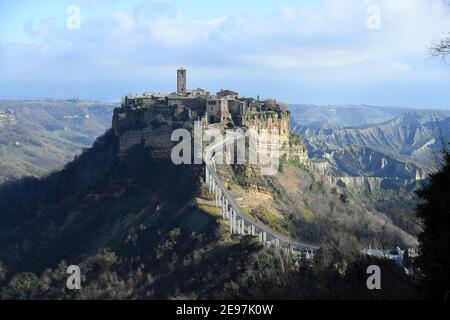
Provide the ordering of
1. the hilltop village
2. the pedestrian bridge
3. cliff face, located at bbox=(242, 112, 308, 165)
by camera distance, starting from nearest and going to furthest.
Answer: the pedestrian bridge, the hilltop village, cliff face, located at bbox=(242, 112, 308, 165)

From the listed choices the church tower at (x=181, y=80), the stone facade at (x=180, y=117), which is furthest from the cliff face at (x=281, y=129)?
the church tower at (x=181, y=80)

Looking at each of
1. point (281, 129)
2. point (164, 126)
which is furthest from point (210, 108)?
point (281, 129)

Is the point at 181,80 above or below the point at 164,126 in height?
above

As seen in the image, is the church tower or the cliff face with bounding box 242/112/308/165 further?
the church tower

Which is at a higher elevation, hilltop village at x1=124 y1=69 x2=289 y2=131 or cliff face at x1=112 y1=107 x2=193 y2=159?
hilltop village at x1=124 y1=69 x2=289 y2=131

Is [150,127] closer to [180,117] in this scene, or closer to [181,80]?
[180,117]

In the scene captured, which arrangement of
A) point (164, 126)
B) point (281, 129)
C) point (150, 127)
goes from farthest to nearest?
point (281, 129)
point (150, 127)
point (164, 126)

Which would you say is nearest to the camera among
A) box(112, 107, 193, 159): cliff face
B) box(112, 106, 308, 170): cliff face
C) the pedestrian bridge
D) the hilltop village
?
the pedestrian bridge

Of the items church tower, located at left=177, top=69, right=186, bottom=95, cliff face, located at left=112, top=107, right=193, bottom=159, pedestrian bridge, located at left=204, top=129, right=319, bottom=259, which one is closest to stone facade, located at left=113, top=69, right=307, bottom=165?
cliff face, located at left=112, top=107, right=193, bottom=159

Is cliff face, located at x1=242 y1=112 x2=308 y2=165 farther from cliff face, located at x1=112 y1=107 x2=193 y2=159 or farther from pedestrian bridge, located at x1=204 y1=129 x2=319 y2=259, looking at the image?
pedestrian bridge, located at x1=204 y1=129 x2=319 y2=259
